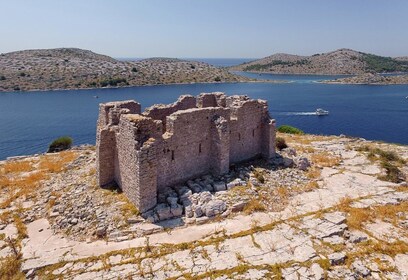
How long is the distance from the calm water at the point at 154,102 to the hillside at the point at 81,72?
7.12m

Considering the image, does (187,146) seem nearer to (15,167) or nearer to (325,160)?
(325,160)

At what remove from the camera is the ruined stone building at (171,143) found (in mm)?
14594

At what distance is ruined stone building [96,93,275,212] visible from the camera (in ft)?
47.9

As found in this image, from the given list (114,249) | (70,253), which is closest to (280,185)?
(114,249)

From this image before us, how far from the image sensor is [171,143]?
16.4 meters

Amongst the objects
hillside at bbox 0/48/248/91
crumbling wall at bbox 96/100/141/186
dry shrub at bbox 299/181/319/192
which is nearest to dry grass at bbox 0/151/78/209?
crumbling wall at bbox 96/100/141/186

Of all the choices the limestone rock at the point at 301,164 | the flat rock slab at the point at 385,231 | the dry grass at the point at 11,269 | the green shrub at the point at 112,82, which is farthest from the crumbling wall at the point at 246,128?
the green shrub at the point at 112,82

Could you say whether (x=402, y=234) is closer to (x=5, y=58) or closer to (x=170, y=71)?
(x=170, y=71)

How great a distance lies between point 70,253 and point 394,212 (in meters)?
14.7

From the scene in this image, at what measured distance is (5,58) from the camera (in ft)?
426

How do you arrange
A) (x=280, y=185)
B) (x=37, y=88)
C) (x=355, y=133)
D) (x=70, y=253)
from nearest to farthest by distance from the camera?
1. (x=70, y=253)
2. (x=280, y=185)
3. (x=355, y=133)
4. (x=37, y=88)

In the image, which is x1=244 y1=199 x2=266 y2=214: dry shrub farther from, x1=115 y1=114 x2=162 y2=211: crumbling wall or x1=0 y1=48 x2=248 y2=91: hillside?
x1=0 y1=48 x2=248 y2=91: hillside

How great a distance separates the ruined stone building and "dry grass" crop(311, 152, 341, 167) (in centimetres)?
403

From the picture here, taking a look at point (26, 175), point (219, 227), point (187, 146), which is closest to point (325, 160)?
point (187, 146)
